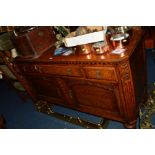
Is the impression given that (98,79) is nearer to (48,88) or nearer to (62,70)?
(62,70)

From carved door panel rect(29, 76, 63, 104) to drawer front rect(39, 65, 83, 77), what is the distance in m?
0.14

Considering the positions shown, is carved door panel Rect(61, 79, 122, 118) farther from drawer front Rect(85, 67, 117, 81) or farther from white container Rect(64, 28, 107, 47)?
white container Rect(64, 28, 107, 47)

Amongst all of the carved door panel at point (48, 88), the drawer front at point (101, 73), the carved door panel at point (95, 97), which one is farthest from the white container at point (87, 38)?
the carved door panel at point (48, 88)

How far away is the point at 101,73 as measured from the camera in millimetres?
1696

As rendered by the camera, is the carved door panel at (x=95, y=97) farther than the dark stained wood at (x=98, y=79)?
Yes

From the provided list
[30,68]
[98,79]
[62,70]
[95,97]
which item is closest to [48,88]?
[30,68]

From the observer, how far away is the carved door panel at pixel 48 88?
2.30 m

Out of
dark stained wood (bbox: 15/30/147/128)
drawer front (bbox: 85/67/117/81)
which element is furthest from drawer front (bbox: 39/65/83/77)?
drawer front (bbox: 85/67/117/81)

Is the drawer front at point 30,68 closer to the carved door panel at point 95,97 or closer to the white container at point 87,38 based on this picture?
the carved door panel at point 95,97

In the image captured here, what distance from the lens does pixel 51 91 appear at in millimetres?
2455

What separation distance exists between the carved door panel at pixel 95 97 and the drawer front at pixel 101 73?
0.09m

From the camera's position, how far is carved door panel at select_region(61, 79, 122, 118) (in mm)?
1824
